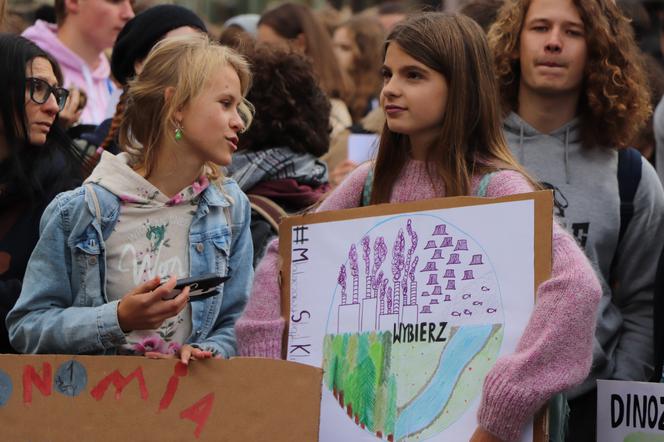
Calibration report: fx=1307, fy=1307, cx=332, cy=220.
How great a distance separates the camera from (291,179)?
205 inches

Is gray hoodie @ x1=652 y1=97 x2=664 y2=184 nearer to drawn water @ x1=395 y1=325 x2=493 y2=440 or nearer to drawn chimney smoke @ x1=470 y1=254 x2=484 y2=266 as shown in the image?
drawn chimney smoke @ x1=470 y1=254 x2=484 y2=266

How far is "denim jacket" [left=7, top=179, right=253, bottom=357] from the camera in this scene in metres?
3.92

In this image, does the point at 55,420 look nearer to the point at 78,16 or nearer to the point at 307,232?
the point at 307,232

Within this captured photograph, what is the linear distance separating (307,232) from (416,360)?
57cm

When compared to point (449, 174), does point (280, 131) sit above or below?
above

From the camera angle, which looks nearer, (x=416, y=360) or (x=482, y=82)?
(x=416, y=360)

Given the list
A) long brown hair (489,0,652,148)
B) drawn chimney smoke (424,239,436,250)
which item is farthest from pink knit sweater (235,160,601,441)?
long brown hair (489,0,652,148)

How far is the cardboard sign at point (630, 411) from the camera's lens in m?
3.99

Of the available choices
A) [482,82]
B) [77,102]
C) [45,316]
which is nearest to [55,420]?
[45,316]

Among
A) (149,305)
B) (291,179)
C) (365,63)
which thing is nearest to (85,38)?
(291,179)

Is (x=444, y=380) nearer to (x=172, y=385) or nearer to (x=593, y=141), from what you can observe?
(x=172, y=385)

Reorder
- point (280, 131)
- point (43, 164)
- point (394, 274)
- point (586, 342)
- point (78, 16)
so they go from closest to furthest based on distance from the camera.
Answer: point (586, 342)
point (394, 274)
point (43, 164)
point (280, 131)
point (78, 16)

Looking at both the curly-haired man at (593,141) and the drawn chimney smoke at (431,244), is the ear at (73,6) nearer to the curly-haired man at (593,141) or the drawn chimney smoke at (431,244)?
the curly-haired man at (593,141)

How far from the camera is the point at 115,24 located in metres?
6.69
